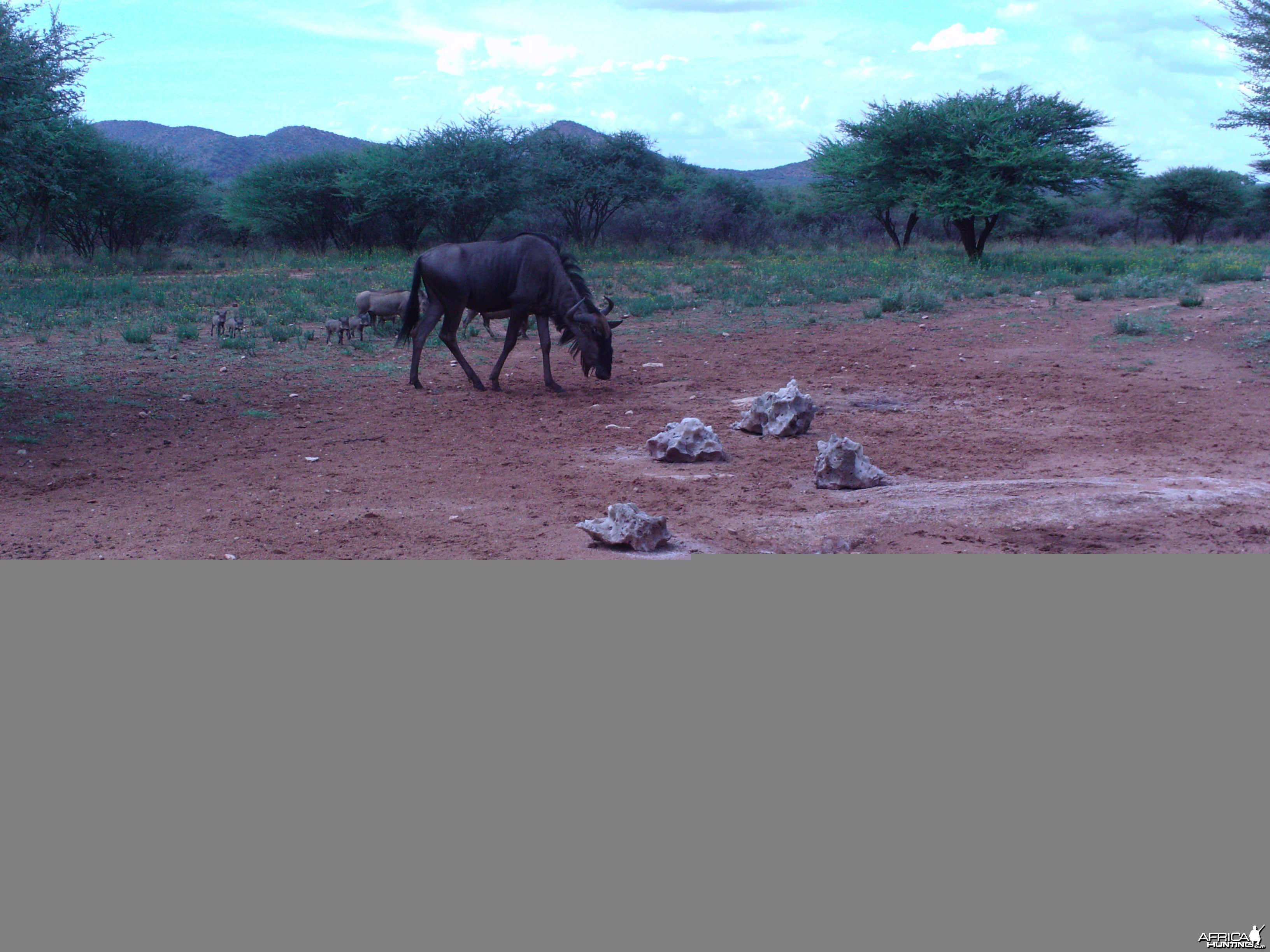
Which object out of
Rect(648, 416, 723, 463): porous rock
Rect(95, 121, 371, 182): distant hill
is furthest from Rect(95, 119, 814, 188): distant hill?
Rect(648, 416, 723, 463): porous rock

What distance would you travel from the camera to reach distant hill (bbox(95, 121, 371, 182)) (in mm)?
77438

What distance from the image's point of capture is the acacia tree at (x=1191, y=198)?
41469mm

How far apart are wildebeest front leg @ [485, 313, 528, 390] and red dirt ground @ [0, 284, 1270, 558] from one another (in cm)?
19

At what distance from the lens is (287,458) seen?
7.38 metres

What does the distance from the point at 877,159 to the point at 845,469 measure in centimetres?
2243

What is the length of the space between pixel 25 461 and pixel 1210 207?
46427mm

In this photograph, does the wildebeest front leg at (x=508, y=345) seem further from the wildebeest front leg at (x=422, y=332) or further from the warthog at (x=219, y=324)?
the warthog at (x=219, y=324)

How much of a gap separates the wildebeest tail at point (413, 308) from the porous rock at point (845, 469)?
19.5ft

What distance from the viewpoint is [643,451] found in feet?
25.0

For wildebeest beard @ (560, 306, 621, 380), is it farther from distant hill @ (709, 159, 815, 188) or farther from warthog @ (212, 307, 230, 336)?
distant hill @ (709, 159, 815, 188)

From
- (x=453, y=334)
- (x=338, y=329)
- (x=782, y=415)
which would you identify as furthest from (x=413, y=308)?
(x=782, y=415)

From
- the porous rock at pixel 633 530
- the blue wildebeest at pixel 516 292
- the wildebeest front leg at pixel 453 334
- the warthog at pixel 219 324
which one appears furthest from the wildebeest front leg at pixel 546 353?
the porous rock at pixel 633 530

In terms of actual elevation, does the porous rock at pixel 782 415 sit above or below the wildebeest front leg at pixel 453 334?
below

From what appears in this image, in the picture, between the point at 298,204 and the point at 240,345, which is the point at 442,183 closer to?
the point at 298,204
